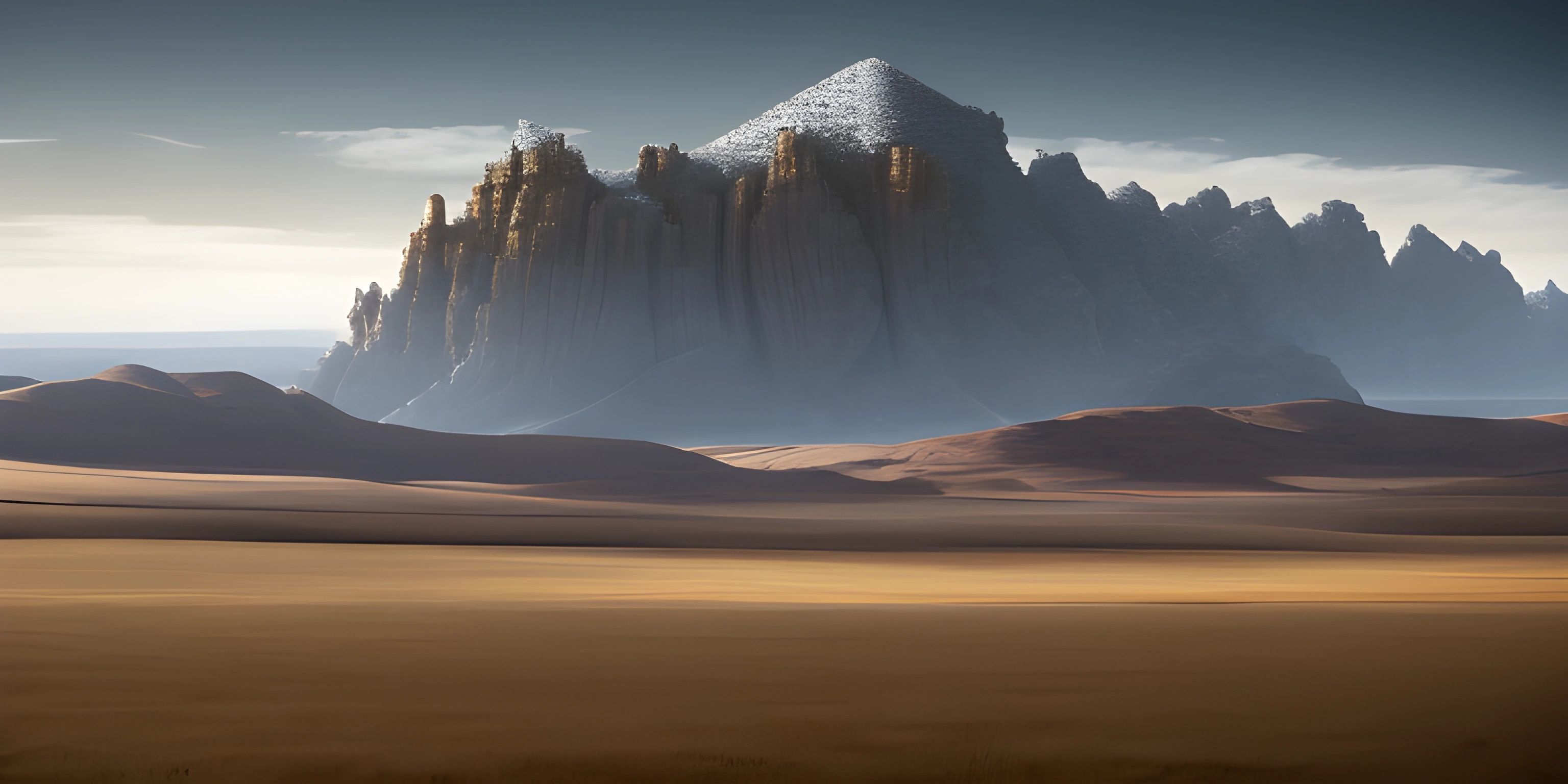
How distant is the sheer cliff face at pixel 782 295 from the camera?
265 ft

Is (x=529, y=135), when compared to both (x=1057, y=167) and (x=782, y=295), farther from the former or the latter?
(x=1057, y=167)

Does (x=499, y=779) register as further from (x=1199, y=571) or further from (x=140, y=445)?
(x=140, y=445)

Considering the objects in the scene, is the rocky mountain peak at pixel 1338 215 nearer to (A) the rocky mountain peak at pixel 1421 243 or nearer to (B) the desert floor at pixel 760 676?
(A) the rocky mountain peak at pixel 1421 243

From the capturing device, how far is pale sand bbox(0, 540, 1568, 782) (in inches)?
202

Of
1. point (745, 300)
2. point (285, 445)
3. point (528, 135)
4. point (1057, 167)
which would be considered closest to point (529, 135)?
point (528, 135)

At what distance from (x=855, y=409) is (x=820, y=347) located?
4.90 metres

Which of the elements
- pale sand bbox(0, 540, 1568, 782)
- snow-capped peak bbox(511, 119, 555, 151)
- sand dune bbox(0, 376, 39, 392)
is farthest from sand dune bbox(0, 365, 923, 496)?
snow-capped peak bbox(511, 119, 555, 151)

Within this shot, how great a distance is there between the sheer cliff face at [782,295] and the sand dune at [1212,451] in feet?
79.9

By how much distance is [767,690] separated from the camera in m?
6.09

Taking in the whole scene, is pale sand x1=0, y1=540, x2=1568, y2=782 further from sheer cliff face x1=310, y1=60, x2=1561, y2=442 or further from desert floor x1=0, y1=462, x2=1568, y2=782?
sheer cliff face x1=310, y1=60, x2=1561, y2=442

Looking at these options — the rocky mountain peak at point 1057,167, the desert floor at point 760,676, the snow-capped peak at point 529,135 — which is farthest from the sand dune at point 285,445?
the rocky mountain peak at point 1057,167

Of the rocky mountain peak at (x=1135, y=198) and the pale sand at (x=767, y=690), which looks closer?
the pale sand at (x=767, y=690)

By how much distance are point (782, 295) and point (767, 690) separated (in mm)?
78039

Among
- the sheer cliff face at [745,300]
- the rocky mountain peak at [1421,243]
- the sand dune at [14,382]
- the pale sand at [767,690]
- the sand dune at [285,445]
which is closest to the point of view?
the pale sand at [767,690]
